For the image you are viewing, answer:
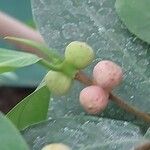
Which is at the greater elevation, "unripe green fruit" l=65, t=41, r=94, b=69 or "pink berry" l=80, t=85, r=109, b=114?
"unripe green fruit" l=65, t=41, r=94, b=69

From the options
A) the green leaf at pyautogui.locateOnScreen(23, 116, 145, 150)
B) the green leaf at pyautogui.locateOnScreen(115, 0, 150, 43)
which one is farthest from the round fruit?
the green leaf at pyautogui.locateOnScreen(115, 0, 150, 43)

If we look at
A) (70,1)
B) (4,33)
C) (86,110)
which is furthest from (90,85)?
(4,33)

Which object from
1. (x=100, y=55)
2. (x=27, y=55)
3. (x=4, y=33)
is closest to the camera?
(x=27, y=55)

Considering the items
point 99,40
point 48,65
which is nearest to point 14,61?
point 48,65

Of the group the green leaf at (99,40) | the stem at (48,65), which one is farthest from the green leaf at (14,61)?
the green leaf at (99,40)

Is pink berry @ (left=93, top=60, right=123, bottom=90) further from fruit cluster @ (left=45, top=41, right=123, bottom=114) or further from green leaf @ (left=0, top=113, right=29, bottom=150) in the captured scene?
green leaf @ (left=0, top=113, right=29, bottom=150)

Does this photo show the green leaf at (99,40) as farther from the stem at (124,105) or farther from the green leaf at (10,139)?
the green leaf at (10,139)

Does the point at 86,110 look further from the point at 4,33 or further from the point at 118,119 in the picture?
the point at 4,33
